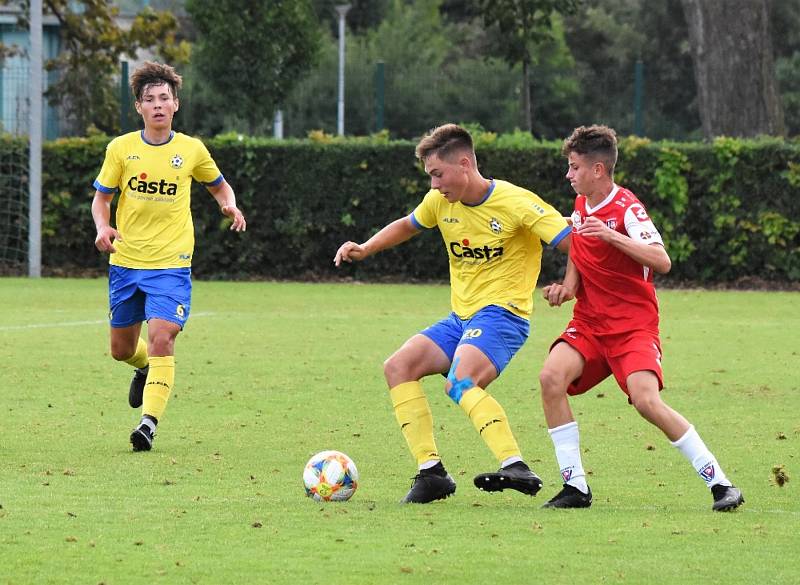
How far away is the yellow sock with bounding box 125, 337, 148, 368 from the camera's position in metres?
10.1

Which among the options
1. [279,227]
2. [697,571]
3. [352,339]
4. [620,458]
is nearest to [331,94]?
[279,227]

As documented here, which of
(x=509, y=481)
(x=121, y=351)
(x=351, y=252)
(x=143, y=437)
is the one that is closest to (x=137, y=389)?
(x=121, y=351)

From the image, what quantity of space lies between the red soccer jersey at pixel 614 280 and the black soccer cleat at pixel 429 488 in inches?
39.3

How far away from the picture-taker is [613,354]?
23.4ft

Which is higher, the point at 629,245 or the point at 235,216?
the point at 235,216

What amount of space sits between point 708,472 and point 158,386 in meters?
3.57

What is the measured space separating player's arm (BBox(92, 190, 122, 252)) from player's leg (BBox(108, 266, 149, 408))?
23cm

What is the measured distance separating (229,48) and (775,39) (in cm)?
2847

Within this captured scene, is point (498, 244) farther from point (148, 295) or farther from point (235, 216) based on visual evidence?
point (148, 295)

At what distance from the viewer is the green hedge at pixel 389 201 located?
21.9m

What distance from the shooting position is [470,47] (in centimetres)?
5797

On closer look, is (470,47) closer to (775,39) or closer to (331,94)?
(775,39)

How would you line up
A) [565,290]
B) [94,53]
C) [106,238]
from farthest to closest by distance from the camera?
[94,53] < [106,238] < [565,290]

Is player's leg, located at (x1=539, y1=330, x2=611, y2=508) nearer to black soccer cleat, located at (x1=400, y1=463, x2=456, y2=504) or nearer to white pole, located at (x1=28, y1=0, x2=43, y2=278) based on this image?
black soccer cleat, located at (x1=400, y1=463, x2=456, y2=504)
